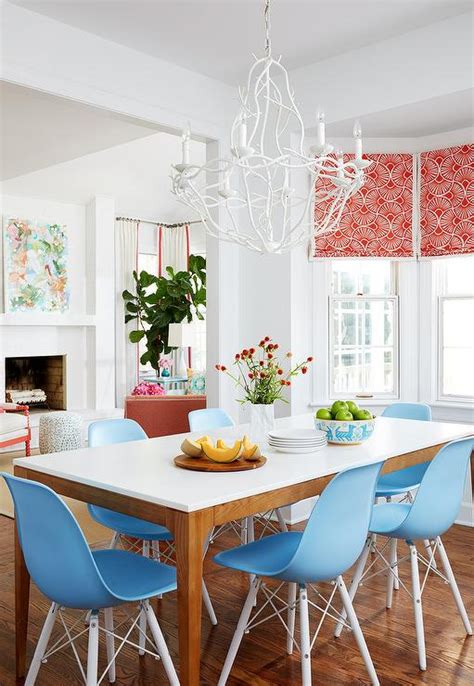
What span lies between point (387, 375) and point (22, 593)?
10.9 ft

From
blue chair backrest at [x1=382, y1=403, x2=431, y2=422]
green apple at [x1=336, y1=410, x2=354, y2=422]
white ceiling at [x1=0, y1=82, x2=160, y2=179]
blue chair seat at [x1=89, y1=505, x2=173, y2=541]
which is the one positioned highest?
white ceiling at [x1=0, y1=82, x2=160, y2=179]

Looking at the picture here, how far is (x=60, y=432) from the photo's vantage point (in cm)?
676

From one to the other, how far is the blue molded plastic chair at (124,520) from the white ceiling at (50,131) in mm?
1980

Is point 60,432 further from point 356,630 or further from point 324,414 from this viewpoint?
point 356,630

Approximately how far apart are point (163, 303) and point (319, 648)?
634 cm

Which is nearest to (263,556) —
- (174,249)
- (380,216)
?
(380,216)

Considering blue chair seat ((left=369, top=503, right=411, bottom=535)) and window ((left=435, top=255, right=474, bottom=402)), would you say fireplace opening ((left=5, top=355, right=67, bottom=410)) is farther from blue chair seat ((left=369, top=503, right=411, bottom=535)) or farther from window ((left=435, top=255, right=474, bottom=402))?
blue chair seat ((left=369, top=503, right=411, bottom=535))

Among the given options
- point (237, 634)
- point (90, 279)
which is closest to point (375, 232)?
point (237, 634)

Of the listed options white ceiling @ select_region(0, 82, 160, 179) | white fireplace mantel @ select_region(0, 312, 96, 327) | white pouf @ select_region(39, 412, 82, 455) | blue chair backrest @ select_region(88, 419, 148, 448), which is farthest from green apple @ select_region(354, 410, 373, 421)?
white fireplace mantel @ select_region(0, 312, 96, 327)

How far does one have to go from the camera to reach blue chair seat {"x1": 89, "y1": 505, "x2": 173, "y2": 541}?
9.66 feet

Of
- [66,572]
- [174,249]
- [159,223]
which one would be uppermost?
[159,223]

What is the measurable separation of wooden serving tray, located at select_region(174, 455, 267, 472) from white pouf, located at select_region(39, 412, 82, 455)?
433cm

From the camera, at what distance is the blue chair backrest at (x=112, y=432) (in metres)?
3.28

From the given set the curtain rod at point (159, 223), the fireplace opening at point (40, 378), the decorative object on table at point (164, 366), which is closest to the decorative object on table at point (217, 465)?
the fireplace opening at point (40, 378)
